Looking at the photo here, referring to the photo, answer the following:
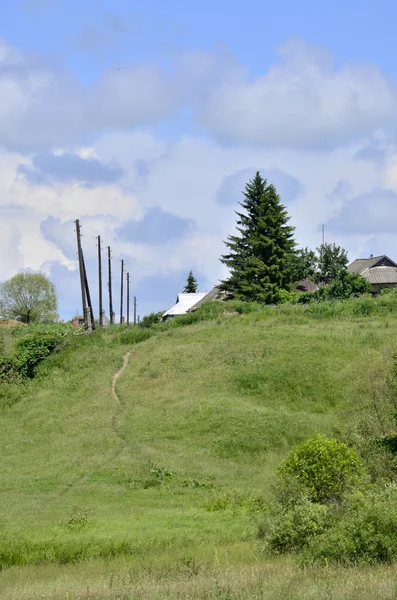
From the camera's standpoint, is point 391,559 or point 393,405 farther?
point 393,405

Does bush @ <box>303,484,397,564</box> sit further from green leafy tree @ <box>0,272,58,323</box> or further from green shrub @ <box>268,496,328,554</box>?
green leafy tree @ <box>0,272,58,323</box>

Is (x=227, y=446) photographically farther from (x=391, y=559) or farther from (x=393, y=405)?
(x=391, y=559)

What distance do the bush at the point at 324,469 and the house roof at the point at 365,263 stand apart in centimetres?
6155

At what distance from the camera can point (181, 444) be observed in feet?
115

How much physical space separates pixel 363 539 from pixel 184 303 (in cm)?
9169

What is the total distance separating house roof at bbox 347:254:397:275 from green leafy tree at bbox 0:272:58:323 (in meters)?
45.8

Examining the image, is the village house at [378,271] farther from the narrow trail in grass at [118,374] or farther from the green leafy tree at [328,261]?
the narrow trail in grass at [118,374]

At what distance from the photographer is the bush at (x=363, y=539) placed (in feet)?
44.2

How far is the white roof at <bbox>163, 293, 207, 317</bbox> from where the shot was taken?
102875 millimetres

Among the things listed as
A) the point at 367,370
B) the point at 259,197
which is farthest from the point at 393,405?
the point at 259,197

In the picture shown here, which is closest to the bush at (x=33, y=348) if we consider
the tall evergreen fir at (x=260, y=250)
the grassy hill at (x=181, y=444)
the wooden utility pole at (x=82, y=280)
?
the grassy hill at (x=181, y=444)

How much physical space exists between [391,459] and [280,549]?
8.64 m

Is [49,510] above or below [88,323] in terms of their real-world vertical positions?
below

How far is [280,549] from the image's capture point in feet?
54.2
